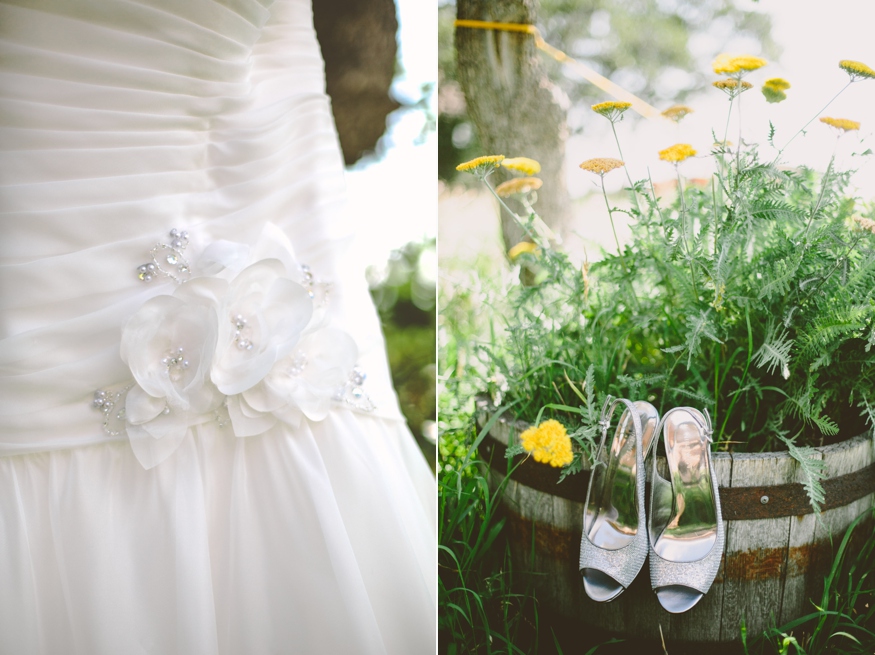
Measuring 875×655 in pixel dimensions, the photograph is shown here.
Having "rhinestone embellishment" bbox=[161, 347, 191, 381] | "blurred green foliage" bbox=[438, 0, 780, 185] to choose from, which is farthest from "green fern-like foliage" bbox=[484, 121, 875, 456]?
"blurred green foliage" bbox=[438, 0, 780, 185]

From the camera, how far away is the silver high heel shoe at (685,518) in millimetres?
850

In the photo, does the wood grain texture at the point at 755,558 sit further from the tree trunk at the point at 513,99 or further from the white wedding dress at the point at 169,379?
the tree trunk at the point at 513,99

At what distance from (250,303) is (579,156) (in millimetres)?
1938

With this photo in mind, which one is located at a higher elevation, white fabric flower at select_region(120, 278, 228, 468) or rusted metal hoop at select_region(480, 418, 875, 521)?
white fabric flower at select_region(120, 278, 228, 468)

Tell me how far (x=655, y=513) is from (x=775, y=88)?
716mm

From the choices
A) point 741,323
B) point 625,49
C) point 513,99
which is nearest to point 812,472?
point 741,323

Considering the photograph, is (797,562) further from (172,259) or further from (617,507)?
(172,259)

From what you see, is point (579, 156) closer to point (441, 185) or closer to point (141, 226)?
point (441, 185)

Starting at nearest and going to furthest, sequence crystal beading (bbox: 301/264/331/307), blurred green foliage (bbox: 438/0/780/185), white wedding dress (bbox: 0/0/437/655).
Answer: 1. white wedding dress (bbox: 0/0/437/655)
2. crystal beading (bbox: 301/264/331/307)
3. blurred green foliage (bbox: 438/0/780/185)

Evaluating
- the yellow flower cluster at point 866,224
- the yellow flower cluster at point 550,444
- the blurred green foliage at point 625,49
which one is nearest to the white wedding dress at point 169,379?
the yellow flower cluster at point 550,444

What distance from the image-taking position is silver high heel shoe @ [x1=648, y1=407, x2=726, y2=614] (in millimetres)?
850

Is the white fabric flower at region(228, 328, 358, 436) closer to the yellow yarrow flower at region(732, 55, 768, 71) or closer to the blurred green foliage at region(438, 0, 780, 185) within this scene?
the yellow yarrow flower at region(732, 55, 768, 71)

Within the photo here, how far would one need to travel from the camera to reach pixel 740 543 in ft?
2.83

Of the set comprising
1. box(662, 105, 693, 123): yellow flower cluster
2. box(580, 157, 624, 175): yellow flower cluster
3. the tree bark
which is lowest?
box(580, 157, 624, 175): yellow flower cluster
